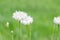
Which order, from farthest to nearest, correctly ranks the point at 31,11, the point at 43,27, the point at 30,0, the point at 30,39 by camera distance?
the point at 30,0 < the point at 31,11 < the point at 43,27 < the point at 30,39

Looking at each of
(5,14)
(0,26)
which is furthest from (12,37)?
(5,14)

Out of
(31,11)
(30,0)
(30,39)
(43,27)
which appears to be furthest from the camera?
(30,0)

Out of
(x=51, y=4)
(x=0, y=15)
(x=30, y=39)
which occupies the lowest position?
(x=30, y=39)

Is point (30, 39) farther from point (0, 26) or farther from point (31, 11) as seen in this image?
point (31, 11)

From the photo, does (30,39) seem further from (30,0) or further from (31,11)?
(30,0)

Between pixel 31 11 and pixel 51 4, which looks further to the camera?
pixel 51 4

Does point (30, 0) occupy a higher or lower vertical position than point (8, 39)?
higher
